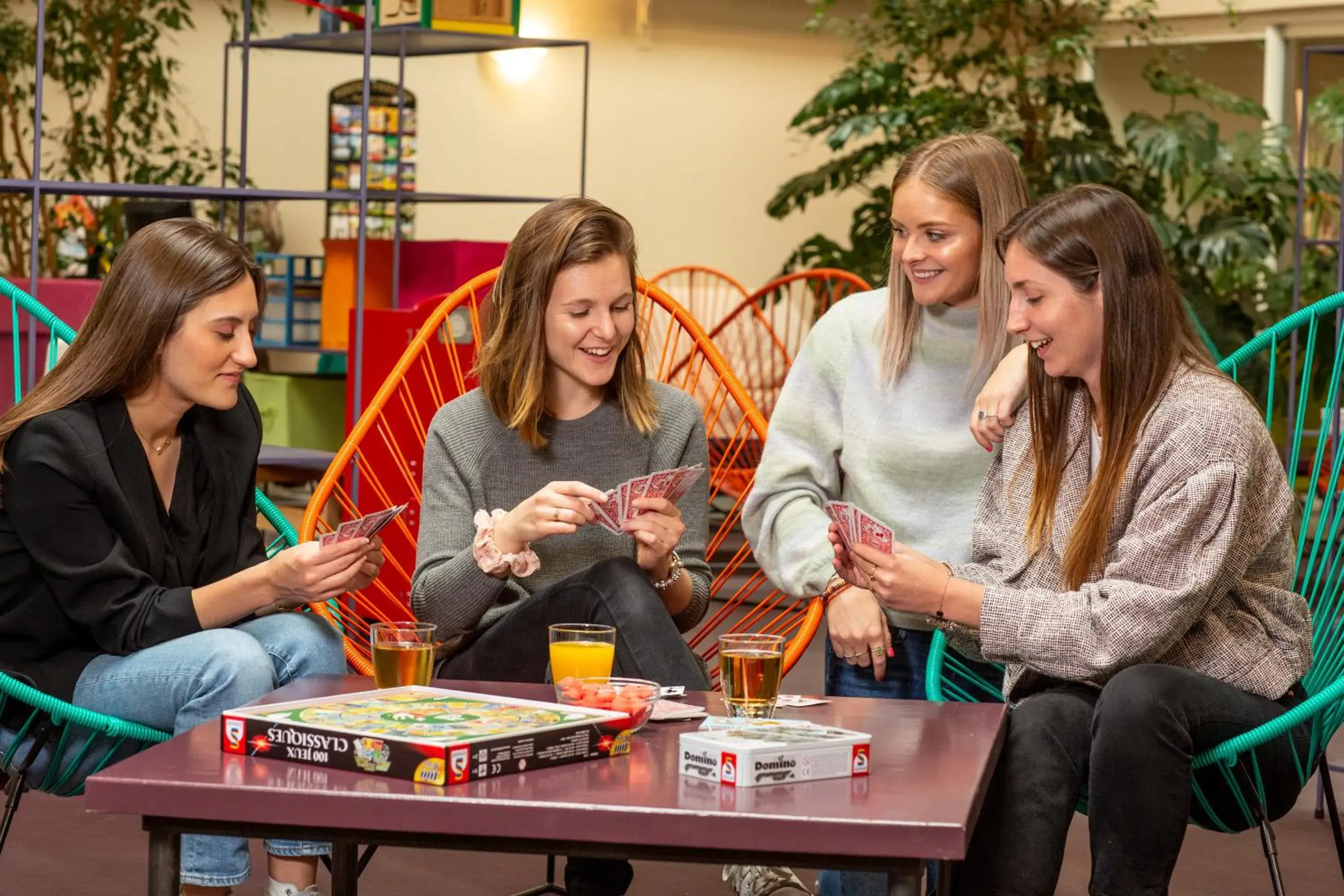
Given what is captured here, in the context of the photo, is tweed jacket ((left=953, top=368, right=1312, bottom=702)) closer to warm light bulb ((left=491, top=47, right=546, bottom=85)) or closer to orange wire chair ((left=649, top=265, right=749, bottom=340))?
orange wire chair ((left=649, top=265, right=749, bottom=340))

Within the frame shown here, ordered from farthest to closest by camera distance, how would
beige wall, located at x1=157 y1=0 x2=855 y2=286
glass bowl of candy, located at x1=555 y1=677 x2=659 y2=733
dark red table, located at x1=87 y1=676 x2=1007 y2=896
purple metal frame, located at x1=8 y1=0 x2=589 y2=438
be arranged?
beige wall, located at x1=157 y1=0 x2=855 y2=286 → purple metal frame, located at x1=8 y1=0 x2=589 y2=438 → glass bowl of candy, located at x1=555 y1=677 x2=659 y2=733 → dark red table, located at x1=87 y1=676 x2=1007 y2=896

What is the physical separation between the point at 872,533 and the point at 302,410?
4.83 meters

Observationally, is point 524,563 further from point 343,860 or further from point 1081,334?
point 1081,334

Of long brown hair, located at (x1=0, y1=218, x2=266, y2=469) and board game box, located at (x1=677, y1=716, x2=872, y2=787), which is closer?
board game box, located at (x1=677, y1=716, x2=872, y2=787)

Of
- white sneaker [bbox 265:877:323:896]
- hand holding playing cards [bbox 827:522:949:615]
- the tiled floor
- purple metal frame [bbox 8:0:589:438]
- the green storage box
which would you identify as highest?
purple metal frame [bbox 8:0:589:438]

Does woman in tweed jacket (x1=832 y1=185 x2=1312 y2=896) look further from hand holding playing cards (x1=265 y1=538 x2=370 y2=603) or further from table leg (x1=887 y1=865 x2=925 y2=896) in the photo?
hand holding playing cards (x1=265 y1=538 x2=370 y2=603)

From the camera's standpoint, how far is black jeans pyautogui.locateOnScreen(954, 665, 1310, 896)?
176 cm

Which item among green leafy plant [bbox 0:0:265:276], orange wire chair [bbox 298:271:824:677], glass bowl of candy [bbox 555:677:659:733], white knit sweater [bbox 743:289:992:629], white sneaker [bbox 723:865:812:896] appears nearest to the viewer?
glass bowl of candy [bbox 555:677:659:733]

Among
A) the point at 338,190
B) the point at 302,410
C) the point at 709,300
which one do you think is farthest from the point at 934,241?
the point at 709,300

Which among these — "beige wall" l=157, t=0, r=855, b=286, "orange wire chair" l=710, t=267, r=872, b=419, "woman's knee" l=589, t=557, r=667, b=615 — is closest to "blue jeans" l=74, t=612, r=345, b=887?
"woman's knee" l=589, t=557, r=667, b=615

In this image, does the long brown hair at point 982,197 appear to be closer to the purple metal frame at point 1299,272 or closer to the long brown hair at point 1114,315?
the long brown hair at point 1114,315

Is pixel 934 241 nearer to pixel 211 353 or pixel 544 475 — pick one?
pixel 544 475

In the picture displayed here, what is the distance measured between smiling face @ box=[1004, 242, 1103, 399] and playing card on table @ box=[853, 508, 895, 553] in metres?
0.31

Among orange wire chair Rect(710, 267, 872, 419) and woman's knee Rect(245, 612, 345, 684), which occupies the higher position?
orange wire chair Rect(710, 267, 872, 419)
